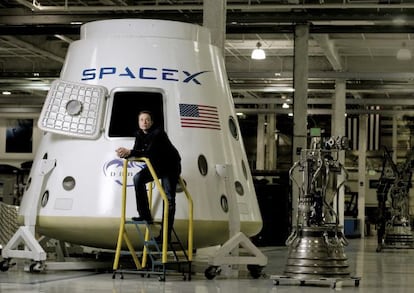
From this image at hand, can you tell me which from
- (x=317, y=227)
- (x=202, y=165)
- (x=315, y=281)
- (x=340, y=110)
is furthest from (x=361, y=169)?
(x=315, y=281)

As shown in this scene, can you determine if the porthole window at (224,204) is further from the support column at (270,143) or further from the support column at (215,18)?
the support column at (270,143)

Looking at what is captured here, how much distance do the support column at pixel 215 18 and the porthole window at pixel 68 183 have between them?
3.08 meters

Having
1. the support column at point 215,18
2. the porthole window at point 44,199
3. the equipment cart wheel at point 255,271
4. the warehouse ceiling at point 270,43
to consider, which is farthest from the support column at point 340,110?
the porthole window at point 44,199

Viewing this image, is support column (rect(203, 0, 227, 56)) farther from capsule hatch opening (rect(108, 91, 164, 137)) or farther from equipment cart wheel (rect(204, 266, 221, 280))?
equipment cart wheel (rect(204, 266, 221, 280))

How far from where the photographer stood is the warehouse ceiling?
2030 centimetres

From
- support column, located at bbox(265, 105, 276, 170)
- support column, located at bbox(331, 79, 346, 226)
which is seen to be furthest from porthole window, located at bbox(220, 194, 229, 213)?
support column, located at bbox(265, 105, 276, 170)

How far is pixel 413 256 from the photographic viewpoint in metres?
18.8

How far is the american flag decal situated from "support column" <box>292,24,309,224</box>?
31.9ft

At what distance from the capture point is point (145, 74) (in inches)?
458

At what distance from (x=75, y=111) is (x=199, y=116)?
5.21ft

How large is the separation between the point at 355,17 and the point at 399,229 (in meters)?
5.25

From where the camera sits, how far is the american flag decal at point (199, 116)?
458 inches

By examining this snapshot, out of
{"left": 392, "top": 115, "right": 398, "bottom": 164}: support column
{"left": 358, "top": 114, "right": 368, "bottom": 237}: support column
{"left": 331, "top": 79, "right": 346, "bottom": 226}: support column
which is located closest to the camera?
{"left": 331, "top": 79, "right": 346, "bottom": 226}: support column

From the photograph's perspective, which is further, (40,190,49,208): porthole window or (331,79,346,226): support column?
(331,79,346,226): support column
